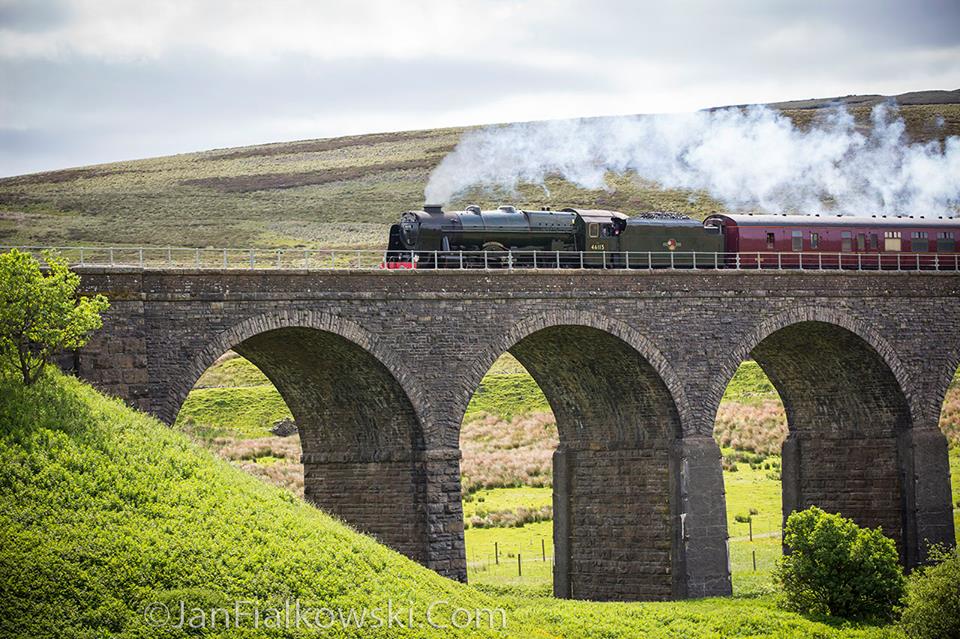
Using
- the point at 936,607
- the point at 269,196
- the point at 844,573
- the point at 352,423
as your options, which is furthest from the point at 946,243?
the point at 269,196

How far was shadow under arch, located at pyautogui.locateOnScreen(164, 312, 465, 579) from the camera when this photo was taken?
39531 mm

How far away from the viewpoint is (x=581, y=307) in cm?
4309

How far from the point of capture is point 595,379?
45.8 metres

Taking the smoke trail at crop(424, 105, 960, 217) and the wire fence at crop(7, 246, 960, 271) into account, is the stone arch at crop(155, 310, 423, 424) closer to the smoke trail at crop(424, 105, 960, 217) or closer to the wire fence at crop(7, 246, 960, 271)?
the wire fence at crop(7, 246, 960, 271)

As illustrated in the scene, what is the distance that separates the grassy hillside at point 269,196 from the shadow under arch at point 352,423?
166 feet

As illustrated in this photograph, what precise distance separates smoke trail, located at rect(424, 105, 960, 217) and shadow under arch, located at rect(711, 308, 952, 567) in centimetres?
2721

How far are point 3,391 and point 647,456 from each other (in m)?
20.7

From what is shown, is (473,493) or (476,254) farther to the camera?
(473,493)

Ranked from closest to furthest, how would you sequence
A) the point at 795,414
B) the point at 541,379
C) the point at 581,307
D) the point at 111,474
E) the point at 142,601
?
the point at 142,601 < the point at 111,474 < the point at 581,307 < the point at 541,379 < the point at 795,414

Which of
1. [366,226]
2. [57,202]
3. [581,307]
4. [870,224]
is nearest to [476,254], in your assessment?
[581,307]

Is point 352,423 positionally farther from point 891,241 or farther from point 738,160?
point 738,160

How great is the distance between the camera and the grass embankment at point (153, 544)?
27.4m

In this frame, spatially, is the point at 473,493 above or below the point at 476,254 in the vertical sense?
below

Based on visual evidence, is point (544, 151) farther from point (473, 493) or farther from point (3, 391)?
point (3, 391)
